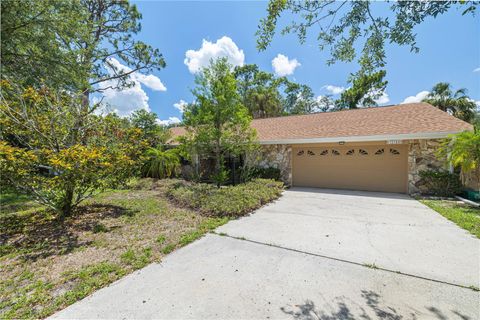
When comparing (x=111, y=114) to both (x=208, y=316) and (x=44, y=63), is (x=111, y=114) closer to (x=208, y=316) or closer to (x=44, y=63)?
(x=44, y=63)

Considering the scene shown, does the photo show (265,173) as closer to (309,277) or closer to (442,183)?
(442,183)

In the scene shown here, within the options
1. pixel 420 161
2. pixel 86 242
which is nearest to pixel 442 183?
pixel 420 161

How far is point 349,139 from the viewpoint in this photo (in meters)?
8.98

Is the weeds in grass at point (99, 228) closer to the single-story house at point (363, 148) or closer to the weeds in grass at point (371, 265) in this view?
the weeds in grass at point (371, 265)

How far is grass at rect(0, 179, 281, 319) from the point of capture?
106 inches

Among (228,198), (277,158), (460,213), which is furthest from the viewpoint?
(277,158)

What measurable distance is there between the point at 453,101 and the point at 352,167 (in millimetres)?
16106

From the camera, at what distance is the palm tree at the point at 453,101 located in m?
16.7

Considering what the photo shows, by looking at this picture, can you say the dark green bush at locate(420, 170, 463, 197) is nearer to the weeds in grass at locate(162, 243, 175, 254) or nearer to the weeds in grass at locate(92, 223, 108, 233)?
the weeds in grass at locate(162, 243, 175, 254)

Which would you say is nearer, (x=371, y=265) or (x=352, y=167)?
(x=371, y=265)

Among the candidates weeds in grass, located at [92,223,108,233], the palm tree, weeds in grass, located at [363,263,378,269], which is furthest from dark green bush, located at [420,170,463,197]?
the palm tree

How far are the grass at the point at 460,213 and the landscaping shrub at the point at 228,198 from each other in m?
5.01

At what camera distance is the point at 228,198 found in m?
6.68

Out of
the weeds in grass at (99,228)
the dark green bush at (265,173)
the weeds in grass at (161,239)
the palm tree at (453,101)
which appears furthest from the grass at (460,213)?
the palm tree at (453,101)
